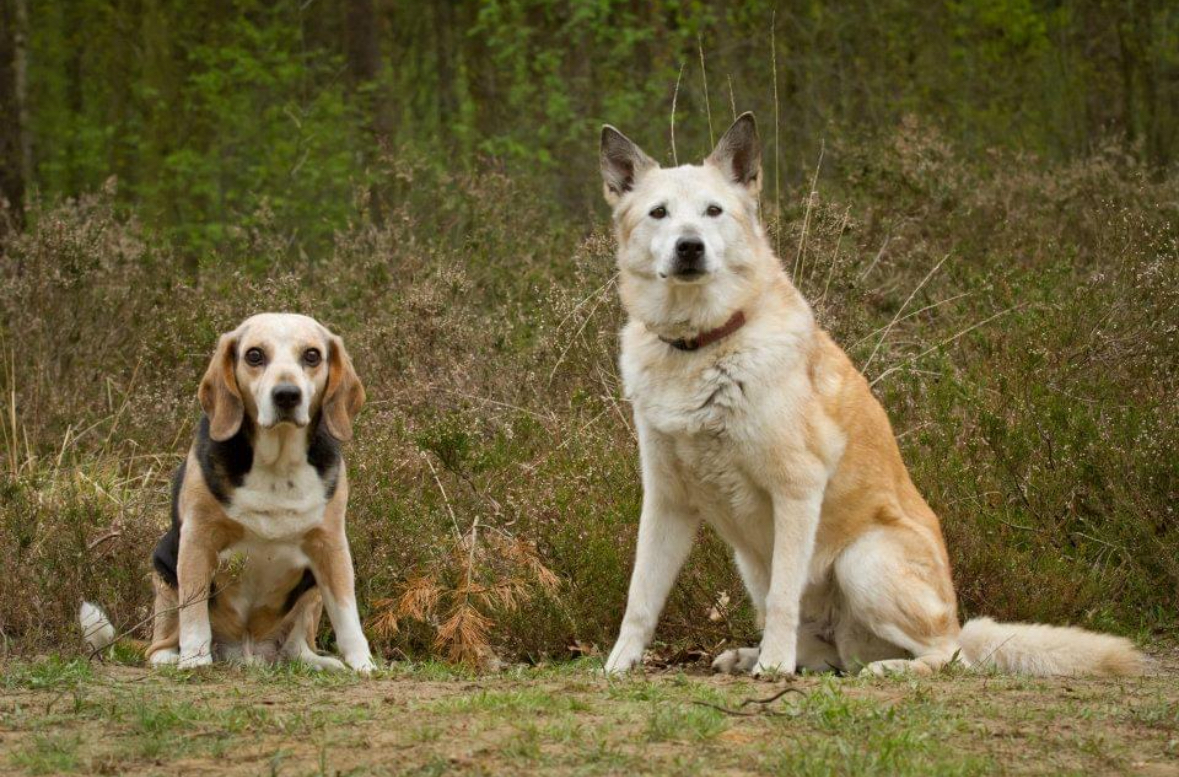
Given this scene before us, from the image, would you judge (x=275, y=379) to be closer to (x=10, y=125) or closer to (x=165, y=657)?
(x=165, y=657)

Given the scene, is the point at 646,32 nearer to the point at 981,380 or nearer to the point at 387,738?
the point at 981,380

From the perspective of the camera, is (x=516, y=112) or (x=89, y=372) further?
(x=516, y=112)

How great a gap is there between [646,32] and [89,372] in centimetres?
1059

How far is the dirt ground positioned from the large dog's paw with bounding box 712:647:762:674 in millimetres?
471

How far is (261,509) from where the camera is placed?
5656 mm

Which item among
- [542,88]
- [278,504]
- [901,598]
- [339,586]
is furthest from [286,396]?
[542,88]

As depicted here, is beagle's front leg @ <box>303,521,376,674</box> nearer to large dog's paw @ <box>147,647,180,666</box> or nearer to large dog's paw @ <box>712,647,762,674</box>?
large dog's paw @ <box>147,647,180,666</box>

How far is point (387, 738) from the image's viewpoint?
4031 millimetres

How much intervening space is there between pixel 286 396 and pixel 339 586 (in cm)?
81

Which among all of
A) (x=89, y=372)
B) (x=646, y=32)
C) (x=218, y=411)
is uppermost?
(x=646, y=32)

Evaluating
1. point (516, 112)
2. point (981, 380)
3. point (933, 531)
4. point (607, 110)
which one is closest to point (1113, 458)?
point (981, 380)

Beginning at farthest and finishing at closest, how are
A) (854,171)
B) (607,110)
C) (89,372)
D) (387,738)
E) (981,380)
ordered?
1. (607,110)
2. (854,171)
3. (89,372)
4. (981,380)
5. (387,738)

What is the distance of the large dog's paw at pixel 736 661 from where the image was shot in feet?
18.8

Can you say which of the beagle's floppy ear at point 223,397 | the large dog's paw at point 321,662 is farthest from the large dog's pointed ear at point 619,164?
the large dog's paw at point 321,662
